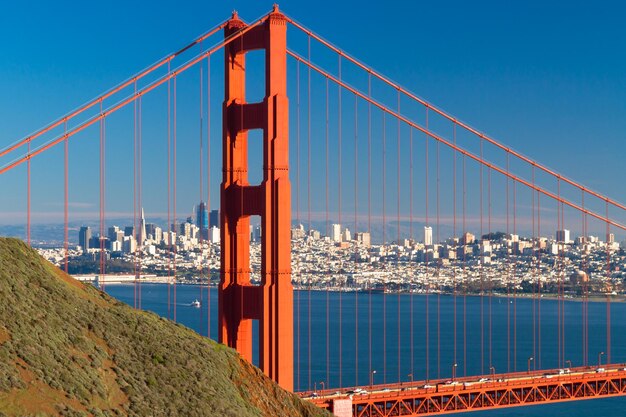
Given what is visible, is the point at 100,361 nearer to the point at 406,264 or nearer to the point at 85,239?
the point at 85,239

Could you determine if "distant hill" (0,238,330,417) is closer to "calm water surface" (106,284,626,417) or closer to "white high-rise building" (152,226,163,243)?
"calm water surface" (106,284,626,417)

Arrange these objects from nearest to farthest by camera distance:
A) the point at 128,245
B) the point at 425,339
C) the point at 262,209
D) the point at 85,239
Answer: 1. the point at 262,209
2. the point at 425,339
3. the point at 85,239
4. the point at 128,245

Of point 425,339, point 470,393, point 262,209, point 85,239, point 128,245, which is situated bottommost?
point 425,339

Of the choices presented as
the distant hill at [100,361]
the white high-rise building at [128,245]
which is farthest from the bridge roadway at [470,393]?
the white high-rise building at [128,245]

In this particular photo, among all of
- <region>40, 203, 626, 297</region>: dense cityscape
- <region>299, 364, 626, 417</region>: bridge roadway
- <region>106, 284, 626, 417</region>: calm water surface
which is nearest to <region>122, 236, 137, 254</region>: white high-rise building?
<region>40, 203, 626, 297</region>: dense cityscape

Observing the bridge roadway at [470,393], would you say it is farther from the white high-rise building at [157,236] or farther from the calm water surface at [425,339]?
the white high-rise building at [157,236]

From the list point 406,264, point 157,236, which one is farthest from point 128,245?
point 406,264
